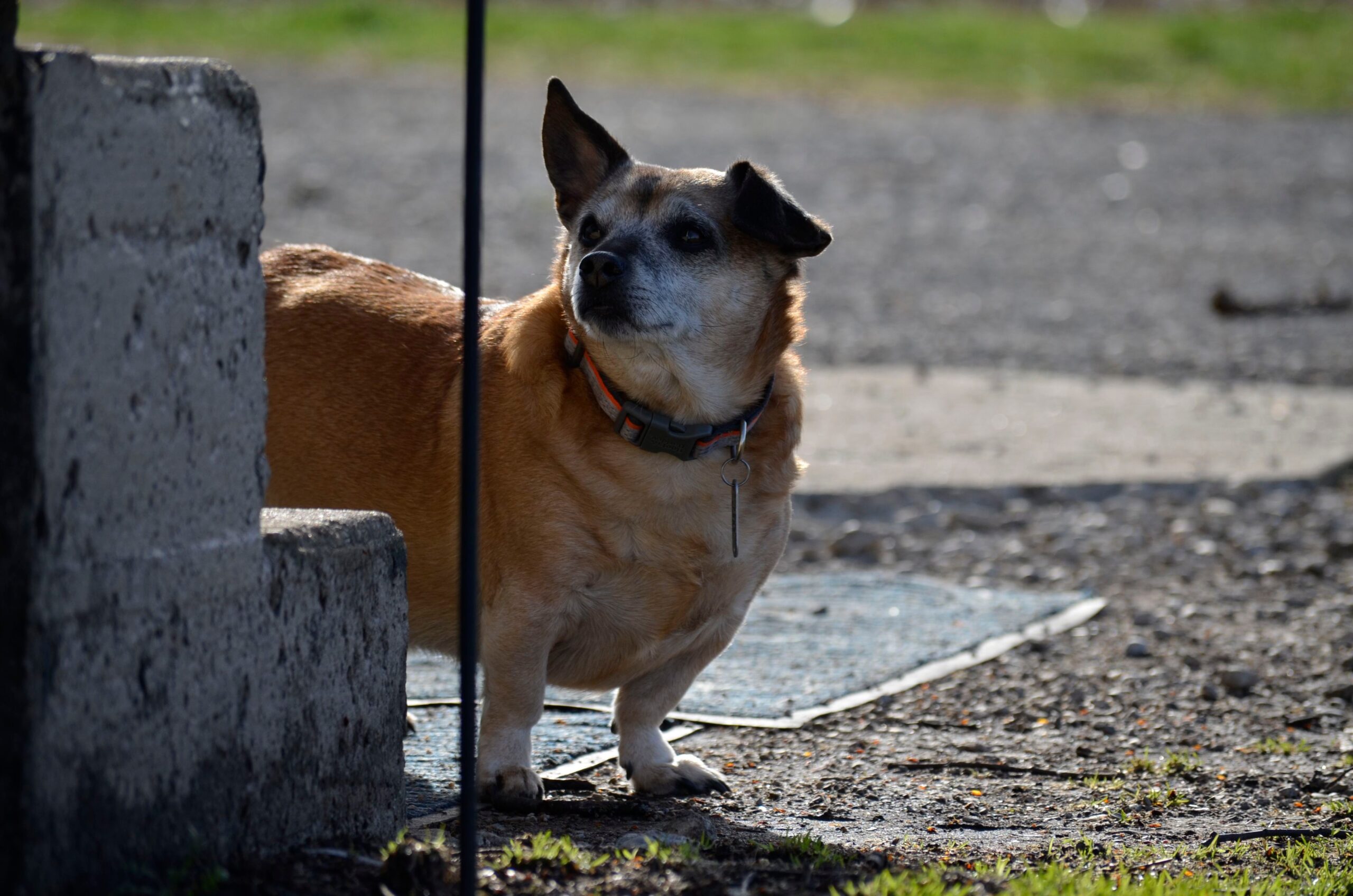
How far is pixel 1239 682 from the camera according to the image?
4375 millimetres

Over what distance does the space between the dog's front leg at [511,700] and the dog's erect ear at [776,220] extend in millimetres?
1049

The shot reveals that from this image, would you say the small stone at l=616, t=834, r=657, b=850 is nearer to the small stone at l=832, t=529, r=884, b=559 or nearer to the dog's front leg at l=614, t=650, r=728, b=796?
the dog's front leg at l=614, t=650, r=728, b=796

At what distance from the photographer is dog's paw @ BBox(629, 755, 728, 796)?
3.50 m

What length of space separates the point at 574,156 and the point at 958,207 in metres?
10.5

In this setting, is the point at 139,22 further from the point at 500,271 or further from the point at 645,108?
the point at 500,271

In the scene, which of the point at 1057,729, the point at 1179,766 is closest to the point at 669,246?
the point at 1057,729

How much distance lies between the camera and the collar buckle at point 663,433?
3.45 meters

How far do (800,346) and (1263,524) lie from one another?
11.3 feet

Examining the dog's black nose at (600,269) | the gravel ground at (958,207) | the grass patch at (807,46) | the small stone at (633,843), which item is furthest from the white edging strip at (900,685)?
the grass patch at (807,46)

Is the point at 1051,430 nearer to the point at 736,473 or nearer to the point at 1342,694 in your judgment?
the point at 1342,694

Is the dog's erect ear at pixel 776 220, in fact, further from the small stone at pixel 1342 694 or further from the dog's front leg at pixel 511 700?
the small stone at pixel 1342 694

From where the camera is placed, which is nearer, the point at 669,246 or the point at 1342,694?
the point at 669,246

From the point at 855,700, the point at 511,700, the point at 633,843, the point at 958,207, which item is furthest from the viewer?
the point at 958,207

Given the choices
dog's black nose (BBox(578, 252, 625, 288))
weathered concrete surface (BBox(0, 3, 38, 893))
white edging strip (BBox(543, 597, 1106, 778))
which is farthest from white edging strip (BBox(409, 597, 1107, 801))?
weathered concrete surface (BBox(0, 3, 38, 893))
